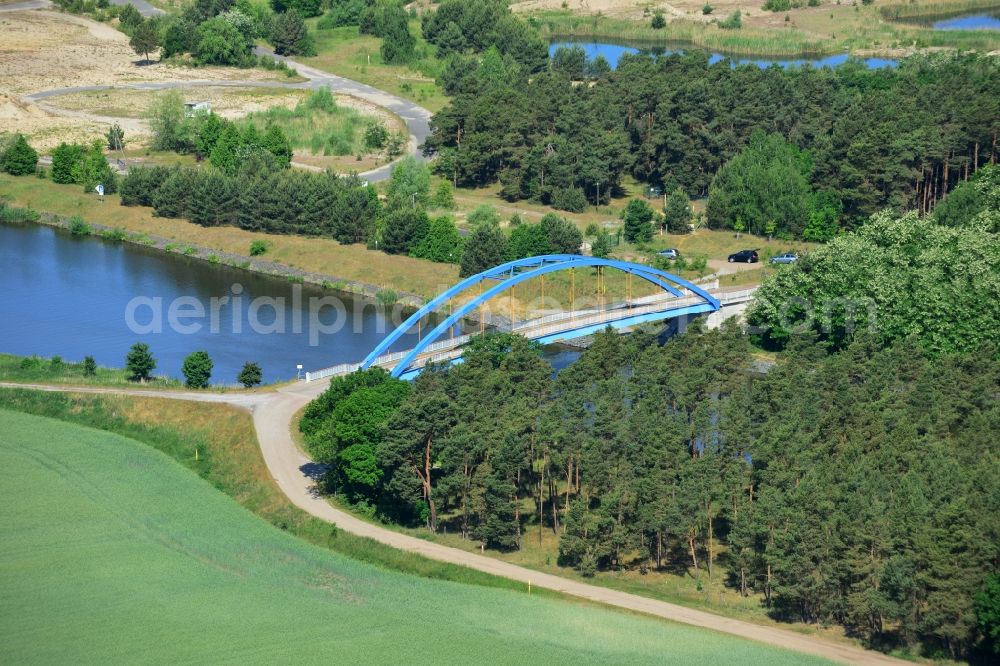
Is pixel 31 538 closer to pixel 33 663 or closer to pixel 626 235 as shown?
pixel 33 663

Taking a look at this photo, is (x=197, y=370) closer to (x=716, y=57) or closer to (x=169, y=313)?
(x=169, y=313)

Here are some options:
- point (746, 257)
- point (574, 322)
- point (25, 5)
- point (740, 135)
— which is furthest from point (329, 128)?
point (25, 5)

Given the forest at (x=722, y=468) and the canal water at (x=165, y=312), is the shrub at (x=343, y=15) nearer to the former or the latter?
the canal water at (x=165, y=312)

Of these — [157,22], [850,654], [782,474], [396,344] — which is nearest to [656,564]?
[782,474]

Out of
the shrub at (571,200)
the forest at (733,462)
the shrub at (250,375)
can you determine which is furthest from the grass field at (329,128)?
the forest at (733,462)

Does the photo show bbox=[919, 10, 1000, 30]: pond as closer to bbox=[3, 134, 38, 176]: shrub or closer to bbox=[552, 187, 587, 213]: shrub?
bbox=[552, 187, 587, 213]: shrub

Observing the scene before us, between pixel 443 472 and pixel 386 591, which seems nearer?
pixel 386 591

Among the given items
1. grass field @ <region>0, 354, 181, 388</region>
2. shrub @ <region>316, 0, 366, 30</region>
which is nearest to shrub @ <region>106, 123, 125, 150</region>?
shrub @ <region>316, 0, 366, 30</region>
